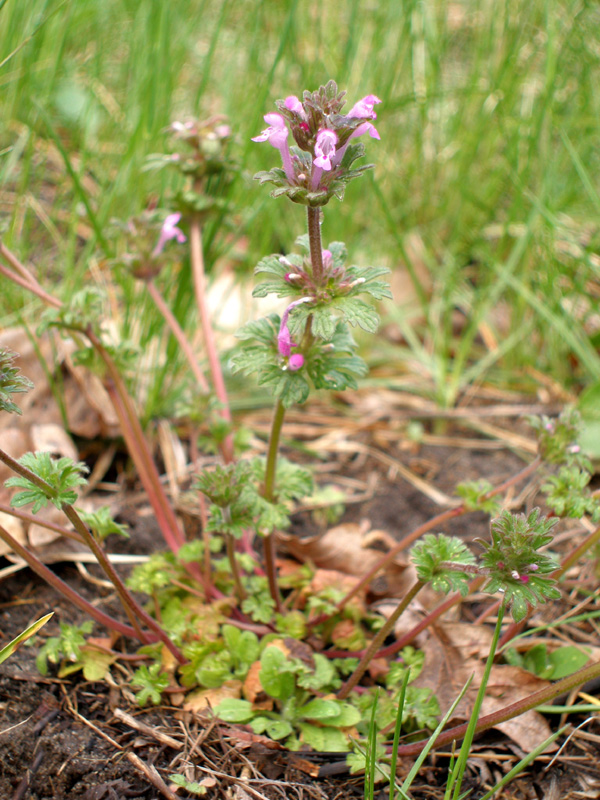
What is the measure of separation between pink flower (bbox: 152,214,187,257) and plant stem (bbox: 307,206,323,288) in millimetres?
770

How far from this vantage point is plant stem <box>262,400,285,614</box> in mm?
1500

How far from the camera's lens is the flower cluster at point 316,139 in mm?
1156

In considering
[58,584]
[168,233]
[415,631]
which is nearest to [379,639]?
[415,631]

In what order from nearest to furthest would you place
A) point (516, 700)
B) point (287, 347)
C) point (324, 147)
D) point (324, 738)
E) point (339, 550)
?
point (324, 147) → point (287, 347) → point (324, 738) → point (516, 700) → point (339, 550)

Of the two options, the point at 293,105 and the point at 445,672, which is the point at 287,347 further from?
the point at 445,672

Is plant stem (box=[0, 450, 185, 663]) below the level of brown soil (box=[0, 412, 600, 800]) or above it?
above

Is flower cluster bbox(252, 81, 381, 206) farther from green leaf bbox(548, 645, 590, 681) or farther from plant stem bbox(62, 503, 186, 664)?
green leaf bbox(548, 645, 590, 681)

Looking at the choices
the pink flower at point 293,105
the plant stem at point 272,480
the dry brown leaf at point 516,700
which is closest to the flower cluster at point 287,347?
the plant stem at point 272,480

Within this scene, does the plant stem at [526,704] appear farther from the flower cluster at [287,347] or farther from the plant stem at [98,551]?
the flower cluster at [287,347]

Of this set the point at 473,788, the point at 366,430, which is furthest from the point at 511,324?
the point at 473,788

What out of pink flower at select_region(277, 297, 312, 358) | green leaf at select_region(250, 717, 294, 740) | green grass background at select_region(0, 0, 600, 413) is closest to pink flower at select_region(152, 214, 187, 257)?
green grass background at select_region(0, 0, 600, 413)

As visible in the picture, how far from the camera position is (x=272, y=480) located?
163 centimetres

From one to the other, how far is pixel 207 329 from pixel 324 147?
3.49 ft

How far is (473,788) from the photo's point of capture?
1.44m
